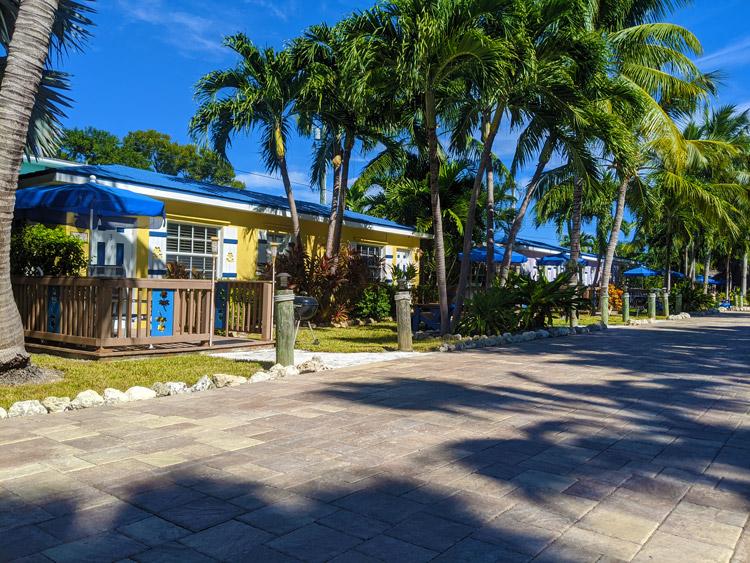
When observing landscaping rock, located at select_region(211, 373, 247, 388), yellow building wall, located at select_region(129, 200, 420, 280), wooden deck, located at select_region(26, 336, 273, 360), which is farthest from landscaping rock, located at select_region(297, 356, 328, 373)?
yellow building wall, located at select_region(129, 200, 420, 280)

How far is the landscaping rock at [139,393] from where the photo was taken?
5719 millimetres

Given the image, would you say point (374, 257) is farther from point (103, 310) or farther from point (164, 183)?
point (103, 310)

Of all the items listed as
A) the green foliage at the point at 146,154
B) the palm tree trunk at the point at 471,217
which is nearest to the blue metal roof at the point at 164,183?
the palm tree trunk at the point at 471,217

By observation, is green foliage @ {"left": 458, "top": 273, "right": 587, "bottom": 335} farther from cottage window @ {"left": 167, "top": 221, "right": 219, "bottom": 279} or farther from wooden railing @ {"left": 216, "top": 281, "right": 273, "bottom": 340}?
cottage window @ {"left": 167, "top": 221, "right": 219, "bottom": 279}

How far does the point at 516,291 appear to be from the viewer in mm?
13344

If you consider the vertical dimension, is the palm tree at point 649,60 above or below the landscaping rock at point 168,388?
Result: above

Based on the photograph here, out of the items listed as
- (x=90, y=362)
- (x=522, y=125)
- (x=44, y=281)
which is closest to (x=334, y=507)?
(x=90, y=362)

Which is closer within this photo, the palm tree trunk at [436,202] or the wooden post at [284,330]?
the wooden post at [284,330]

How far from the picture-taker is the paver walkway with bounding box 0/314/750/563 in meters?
2.72

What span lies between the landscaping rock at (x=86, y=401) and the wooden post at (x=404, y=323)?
5560 millimetres

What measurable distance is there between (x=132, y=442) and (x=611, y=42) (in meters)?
15.3

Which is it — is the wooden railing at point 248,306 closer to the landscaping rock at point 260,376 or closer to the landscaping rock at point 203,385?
the landscaping rock at point 260,376

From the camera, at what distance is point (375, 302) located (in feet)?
55.5

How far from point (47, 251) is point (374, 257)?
11.4 meters
